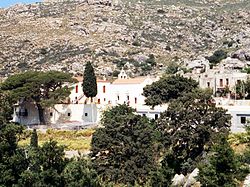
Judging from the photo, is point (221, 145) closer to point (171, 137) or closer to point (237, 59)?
point (171, 137)

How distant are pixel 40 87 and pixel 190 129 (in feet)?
100

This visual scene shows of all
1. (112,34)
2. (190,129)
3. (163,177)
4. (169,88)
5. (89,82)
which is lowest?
(163,177)

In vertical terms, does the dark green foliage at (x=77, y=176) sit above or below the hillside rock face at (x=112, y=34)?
below

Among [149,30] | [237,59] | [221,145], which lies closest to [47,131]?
[221,145]

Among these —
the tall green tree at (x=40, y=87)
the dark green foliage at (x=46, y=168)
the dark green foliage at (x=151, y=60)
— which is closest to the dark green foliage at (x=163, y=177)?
the dark green foliage at (x=46, y=168)

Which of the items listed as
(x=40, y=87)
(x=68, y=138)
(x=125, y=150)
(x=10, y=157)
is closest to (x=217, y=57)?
(x=40, y=87)

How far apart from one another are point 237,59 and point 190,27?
50.6 meters

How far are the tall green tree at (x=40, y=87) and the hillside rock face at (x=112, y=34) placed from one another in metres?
35.8

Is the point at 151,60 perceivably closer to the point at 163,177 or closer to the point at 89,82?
the point at 89,82

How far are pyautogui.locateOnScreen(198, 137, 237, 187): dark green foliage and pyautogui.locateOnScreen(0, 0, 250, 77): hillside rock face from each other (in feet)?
241

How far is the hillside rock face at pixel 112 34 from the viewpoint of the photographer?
112 meters

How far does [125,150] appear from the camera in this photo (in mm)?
40250

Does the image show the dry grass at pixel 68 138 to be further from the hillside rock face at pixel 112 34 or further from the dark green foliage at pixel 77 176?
the hillside rock face at pixel 112 34

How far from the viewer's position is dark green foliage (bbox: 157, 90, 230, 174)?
3759cm
